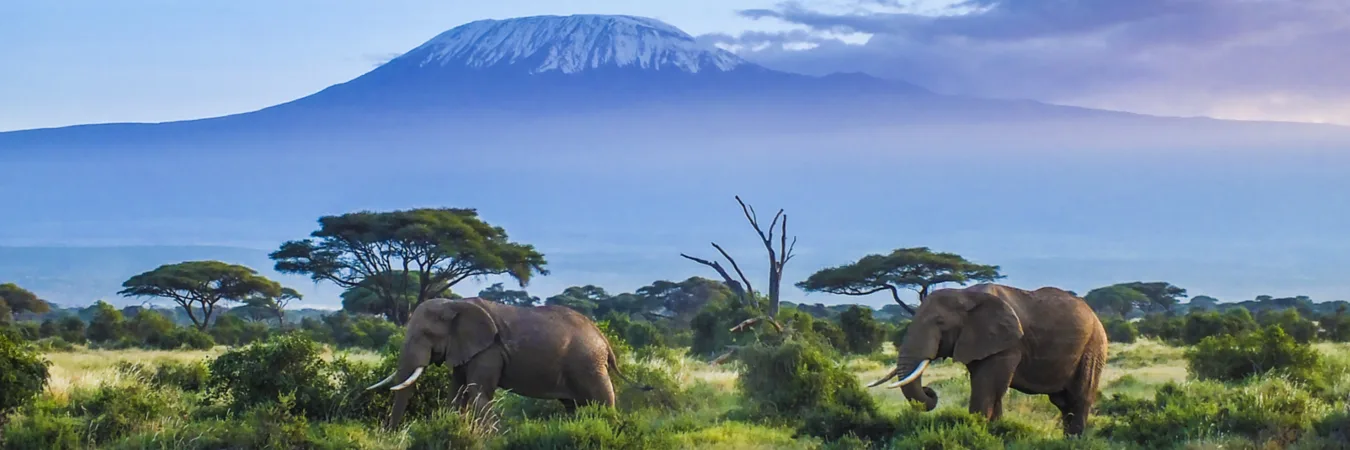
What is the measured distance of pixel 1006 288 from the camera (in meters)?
15.0

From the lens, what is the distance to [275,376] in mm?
14992

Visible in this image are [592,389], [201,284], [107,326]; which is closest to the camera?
[592,389]

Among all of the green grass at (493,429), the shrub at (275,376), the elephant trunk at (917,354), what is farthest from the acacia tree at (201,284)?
the elephant trunk at (917,354)

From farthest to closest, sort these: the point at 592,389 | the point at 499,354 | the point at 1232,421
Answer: the point at 592,389, the point at 499,354, the point at 1232,421

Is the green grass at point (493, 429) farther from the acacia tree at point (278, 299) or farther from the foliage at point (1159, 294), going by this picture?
the foliage at point (1159, 294)

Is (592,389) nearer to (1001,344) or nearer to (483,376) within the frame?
(483,376)

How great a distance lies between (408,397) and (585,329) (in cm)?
205

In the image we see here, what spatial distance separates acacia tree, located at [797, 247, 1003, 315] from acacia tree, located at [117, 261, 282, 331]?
68.7 ft

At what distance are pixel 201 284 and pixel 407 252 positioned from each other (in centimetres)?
1030

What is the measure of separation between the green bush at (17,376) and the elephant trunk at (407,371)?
3616mm

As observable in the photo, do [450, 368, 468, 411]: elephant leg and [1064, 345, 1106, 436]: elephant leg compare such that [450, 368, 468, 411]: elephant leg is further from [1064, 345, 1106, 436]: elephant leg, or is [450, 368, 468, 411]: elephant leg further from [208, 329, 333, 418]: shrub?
[1064, 345, 1106, 436]: elephant leg

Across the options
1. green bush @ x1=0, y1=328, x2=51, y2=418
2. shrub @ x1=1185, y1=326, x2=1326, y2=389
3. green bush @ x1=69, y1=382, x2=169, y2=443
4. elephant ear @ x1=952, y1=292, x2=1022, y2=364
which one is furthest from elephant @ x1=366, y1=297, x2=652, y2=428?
shrub @ x1=1185, y1=326, x2=1326, y2=389

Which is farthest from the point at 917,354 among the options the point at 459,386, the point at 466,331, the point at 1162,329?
the point at 1162,329

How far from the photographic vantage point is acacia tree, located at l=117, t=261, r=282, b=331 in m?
49.8
